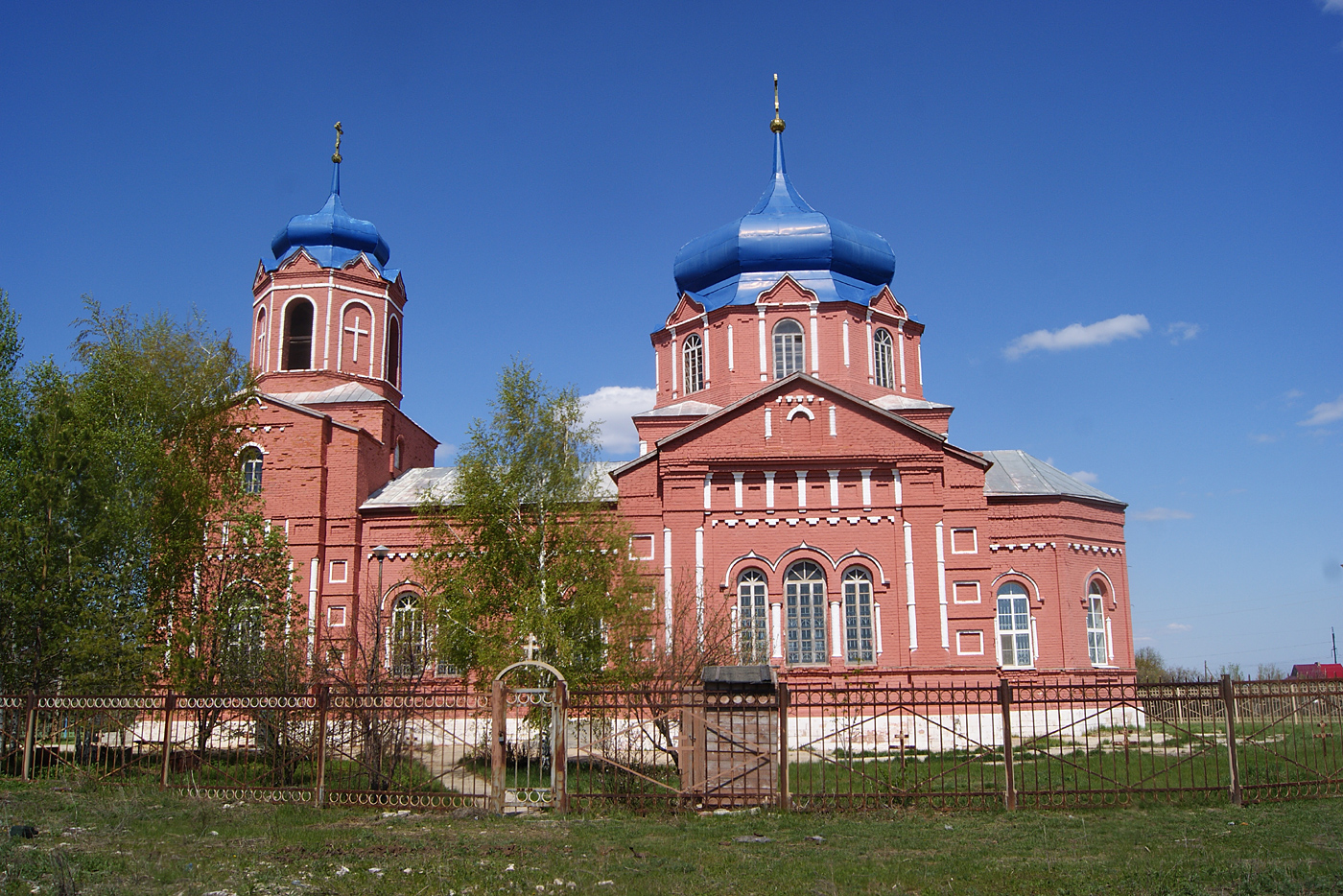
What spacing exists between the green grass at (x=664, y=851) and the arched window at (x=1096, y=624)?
12373mm

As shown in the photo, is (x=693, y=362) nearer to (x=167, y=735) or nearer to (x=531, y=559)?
(x=531, y=559)

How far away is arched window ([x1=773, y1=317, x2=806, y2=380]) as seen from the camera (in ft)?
84.0

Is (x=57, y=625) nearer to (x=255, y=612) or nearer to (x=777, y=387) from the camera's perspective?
(x=255, y=612)

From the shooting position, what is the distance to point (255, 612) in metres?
17.2

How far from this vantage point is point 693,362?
26.9m

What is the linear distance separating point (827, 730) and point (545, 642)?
235 inches

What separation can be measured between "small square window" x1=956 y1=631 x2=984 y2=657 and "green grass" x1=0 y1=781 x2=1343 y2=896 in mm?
9438

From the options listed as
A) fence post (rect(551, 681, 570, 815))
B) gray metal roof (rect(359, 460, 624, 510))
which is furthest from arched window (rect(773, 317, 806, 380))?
fence post (rect(551, 681, 570, 815))

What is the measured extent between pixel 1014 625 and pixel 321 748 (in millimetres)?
16091

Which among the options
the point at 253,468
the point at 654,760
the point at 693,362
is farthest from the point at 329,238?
the point at 654,760

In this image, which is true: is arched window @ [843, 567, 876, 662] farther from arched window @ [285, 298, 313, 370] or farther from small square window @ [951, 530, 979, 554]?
arched window @ [285, 298, 313, 370]

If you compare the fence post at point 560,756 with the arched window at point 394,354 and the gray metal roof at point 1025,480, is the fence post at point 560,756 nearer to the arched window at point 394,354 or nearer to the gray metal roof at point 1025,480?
the gray metal roof at point 1025,480

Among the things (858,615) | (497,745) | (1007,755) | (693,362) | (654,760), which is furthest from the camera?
(693,362)

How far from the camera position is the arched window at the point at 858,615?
20.9 m
